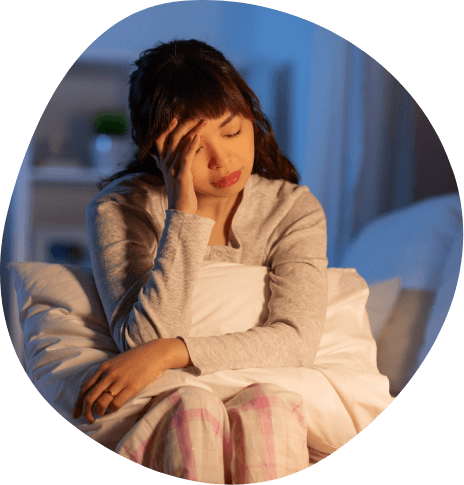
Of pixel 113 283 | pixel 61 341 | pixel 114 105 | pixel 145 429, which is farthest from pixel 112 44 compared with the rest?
pixel 145 429

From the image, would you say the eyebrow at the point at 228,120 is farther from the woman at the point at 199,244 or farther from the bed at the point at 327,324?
the bed at the point at 327,324

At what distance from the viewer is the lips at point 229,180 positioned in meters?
1.28

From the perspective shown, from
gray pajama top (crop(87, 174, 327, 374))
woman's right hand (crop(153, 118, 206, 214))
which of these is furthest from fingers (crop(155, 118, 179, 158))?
gray pajama top (crop(87, 174, 327, 374))

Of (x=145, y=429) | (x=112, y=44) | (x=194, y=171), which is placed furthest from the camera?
(x=112, y=44)

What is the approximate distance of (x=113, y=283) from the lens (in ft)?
4.13

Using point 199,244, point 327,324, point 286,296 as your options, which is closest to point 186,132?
point 199,244

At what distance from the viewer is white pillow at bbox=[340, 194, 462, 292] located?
141 cm

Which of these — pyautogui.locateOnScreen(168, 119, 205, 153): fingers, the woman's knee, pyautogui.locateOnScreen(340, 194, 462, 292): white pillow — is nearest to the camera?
the woman's knee

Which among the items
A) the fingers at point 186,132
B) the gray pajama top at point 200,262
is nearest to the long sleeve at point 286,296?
the gray pajama top at point 200,262

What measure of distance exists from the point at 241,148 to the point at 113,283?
1.28 feet

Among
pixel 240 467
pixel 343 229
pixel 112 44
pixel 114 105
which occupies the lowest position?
pixel 240 467

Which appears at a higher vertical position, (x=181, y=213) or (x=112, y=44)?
(x=112, y=44)

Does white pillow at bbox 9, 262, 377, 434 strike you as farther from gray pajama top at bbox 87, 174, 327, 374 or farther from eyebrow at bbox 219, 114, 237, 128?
eyebrow at bbox 219, 114, 237, 128

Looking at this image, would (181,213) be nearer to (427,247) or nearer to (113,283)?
(113,283)
